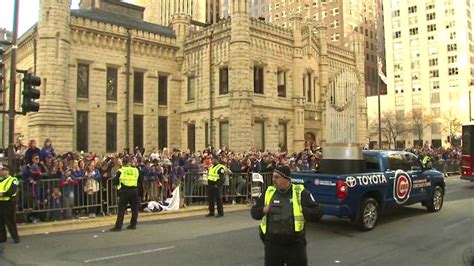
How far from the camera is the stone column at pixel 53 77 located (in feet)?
83.7

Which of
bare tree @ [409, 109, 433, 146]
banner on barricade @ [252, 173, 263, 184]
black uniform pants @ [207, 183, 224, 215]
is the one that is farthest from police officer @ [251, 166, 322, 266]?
bare tree @ [409, 109, 433, 146]

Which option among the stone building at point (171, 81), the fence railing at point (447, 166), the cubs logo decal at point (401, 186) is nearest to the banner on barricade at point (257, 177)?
the cubs logo decal at point (401, 186)

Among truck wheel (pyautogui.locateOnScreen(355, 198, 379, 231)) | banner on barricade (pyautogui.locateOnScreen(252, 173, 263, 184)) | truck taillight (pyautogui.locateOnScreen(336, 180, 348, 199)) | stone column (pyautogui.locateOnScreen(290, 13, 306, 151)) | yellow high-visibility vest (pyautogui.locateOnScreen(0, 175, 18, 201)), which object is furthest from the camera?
stone column (pyautogui.locateOnScreen(290, 13, 306, 151))

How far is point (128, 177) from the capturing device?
10.8 meters

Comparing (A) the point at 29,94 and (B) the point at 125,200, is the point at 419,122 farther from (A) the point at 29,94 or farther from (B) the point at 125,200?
(A) the point at 29,94

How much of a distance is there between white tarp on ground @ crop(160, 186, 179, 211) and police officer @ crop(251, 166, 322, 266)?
9.51 metres

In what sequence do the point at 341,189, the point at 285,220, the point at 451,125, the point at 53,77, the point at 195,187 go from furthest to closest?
the point at 451,125 → the point at 53,77 → the point at 195,187 → the point at 341,189 → the point at 285,220

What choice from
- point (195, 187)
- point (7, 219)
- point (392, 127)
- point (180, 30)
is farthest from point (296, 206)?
point (392, 127)

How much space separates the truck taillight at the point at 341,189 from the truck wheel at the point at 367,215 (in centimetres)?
75

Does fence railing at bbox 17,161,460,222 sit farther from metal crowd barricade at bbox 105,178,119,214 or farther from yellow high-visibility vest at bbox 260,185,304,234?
yellow high-visibility vest at bbox 260,185,304,234

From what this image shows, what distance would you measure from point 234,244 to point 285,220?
4.61 metres

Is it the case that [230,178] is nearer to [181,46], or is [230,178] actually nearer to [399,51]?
[181,46]

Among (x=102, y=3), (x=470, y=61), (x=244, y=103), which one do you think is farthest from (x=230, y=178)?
(x=470, y=61)

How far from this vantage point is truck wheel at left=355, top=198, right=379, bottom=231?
10198 millimetres
